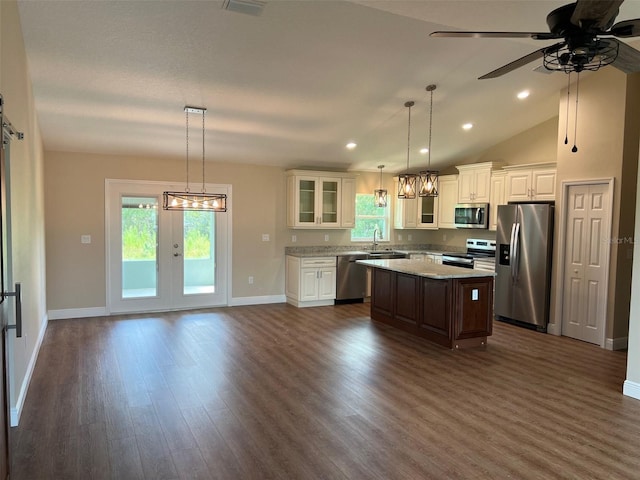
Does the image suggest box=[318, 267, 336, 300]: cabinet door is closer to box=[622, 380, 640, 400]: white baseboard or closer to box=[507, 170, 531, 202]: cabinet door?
box=[507, 170, 531, 202]: cabinet door

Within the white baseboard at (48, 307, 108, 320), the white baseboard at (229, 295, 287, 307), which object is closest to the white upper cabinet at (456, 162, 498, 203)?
the white baseboard at (229, 295, 287, 307)

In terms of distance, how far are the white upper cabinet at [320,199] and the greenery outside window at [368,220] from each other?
51cm

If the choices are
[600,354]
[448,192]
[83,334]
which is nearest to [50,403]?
[83,334]

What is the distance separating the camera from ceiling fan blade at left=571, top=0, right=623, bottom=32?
1.95 metres

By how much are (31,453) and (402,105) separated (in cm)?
488

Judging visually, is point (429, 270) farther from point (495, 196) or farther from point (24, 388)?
point (24, 388)

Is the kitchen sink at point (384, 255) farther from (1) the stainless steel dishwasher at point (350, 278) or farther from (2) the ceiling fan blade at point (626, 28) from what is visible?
(2) the ceiling fan blade at point (626, 28)

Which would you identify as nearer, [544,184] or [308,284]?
[544,184]

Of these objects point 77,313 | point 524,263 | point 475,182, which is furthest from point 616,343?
point 77,313

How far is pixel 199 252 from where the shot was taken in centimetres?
710

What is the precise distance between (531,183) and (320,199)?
330 centimetres

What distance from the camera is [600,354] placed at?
4895mm

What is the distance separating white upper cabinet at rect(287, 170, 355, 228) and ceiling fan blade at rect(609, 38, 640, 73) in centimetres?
521

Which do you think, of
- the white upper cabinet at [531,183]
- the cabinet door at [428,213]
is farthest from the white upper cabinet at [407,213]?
the white upper cabinet at [531,183]
